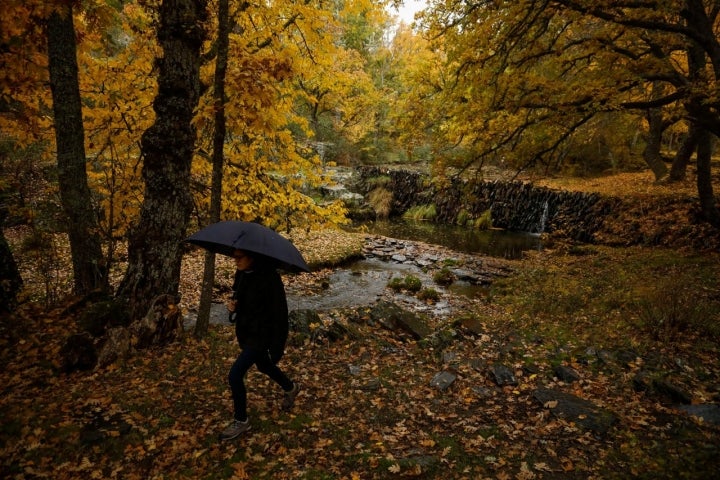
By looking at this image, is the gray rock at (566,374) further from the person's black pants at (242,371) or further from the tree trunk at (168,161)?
the tree trunk at (168,161)

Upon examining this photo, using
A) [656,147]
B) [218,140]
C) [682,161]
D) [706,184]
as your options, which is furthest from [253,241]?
[656,147]

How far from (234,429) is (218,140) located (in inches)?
159

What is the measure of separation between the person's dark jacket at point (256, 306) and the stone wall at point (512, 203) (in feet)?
37.8

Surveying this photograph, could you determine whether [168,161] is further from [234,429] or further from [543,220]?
[543,220]

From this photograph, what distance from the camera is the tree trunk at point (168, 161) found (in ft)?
18.1

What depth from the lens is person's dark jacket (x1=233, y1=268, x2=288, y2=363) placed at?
4.08 metres

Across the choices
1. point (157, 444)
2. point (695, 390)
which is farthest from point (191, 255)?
point (695, 390)

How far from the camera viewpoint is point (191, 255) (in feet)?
44.2

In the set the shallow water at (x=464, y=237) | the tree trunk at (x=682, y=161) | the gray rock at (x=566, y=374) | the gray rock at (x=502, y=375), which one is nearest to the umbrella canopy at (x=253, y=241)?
the gray rock at (x=502, y=375)

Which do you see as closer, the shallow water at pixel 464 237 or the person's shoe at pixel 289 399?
the person's shoe at pixel 289 399

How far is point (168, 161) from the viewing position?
18.9 feet

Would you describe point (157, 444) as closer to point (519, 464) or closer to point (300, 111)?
point (519, 464)

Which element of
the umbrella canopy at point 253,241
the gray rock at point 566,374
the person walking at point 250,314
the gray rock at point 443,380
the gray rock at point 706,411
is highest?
the umbrella canopy at point 253,241

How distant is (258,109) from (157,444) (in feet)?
15.6
